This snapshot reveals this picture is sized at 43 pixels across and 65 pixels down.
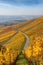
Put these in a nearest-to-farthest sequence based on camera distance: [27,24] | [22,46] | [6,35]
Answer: [22,46]
[6,35]
[27,24]

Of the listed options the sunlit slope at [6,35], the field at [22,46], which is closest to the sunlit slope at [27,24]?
the field at [22,46]

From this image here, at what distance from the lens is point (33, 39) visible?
7902 millimetres

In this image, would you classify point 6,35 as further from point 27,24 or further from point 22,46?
point 27,24

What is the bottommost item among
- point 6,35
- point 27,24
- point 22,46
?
point 22,46

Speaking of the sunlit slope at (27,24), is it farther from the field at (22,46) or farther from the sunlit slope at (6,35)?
the sunlit slope at (6,35)

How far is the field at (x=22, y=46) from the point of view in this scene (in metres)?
7.53

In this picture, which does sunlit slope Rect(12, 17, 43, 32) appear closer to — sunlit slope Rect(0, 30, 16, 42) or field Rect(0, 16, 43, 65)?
field Rect(0, 16, 43, 65)

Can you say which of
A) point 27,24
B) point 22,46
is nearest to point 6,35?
point 22,46

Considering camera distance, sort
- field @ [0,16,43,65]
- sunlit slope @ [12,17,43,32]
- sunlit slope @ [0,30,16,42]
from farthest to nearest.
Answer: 1. sunlit slope @ [12,17,43,32]
2. sunlit slope @ [0,30,16,42]
3. field @ [0,16,43,65]

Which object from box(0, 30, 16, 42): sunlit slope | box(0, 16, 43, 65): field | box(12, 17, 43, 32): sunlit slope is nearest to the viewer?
box(0, 16, 43, 65): field

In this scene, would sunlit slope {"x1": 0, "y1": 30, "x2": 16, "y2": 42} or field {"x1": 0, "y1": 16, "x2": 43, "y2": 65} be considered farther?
sunlit slope {"x1": 0, "y1": 30, "x2": 16, "y2": 42}

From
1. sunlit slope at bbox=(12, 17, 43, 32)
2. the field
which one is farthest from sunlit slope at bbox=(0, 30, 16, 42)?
sunlit slope at bbox=(12, 17, 43, 32)

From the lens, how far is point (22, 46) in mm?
7812

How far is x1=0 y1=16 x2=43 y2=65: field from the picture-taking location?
24.7ft
